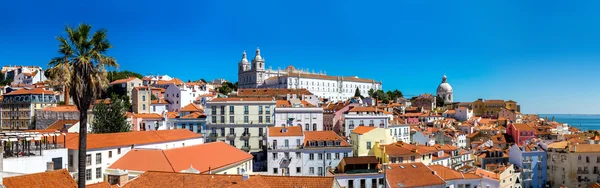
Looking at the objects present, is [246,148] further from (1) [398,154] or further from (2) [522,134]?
(2) [522,134]

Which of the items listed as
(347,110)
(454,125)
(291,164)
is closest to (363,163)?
(291,164)

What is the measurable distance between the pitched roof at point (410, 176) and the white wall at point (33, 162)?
1106 inches

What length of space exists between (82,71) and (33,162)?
12.5 metres

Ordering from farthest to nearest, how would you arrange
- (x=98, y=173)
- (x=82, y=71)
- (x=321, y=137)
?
(x=321, y=137)
(x=98, y=173)
(x=82, y=71)

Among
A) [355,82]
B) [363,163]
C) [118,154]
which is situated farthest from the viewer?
[355,82]

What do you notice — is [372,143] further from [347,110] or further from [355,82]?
[355,82]

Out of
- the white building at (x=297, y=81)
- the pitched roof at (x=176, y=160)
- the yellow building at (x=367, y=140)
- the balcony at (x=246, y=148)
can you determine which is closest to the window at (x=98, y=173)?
the pitched roof at (x=176, y=160)

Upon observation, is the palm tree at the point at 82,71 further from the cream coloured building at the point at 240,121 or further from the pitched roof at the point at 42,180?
the cream coloured building at the point at 240,121

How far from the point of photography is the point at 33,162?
25.8 metres

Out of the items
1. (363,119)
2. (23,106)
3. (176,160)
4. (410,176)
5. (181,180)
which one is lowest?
(410,176)

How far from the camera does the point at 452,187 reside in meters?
47.0

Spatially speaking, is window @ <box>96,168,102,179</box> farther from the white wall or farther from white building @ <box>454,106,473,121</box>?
white building @ <box>454,106,473,121</box>

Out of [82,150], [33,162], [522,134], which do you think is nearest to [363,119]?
[522,134]

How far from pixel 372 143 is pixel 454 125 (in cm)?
6202
